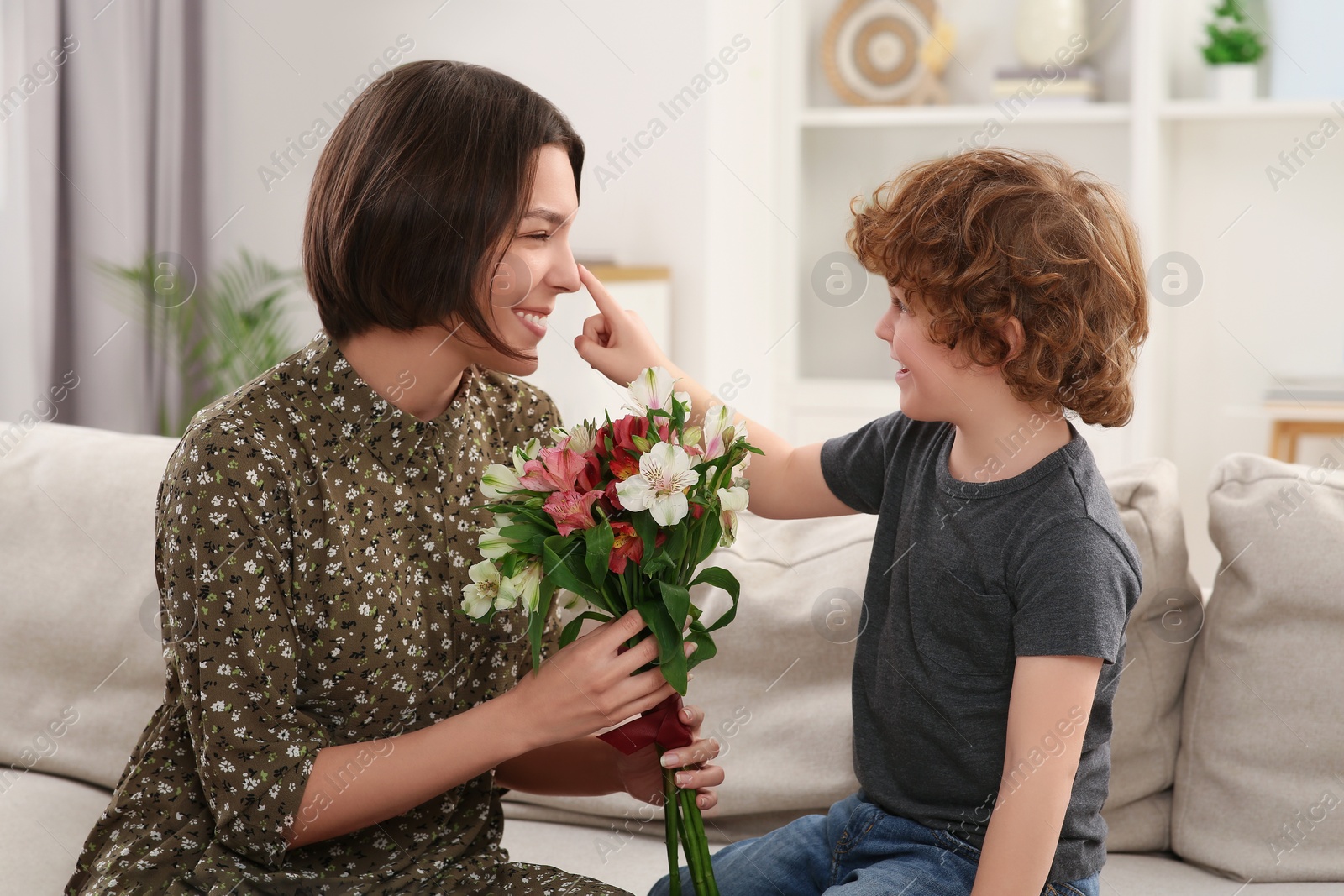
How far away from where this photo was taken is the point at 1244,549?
1446mm

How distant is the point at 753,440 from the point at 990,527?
352mm

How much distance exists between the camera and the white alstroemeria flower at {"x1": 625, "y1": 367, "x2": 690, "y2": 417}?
1067mm

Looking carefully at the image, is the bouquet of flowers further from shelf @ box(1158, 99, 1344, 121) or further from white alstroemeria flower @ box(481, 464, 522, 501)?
shelf @ box(1158, 99, 1344, 121)

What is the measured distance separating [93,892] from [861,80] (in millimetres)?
3469

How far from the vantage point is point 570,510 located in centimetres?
99

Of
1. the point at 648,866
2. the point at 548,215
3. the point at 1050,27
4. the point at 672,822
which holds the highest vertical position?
the point at 1050,27

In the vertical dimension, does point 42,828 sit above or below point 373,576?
below

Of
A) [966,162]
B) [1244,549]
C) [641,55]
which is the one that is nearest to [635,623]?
[966,162]

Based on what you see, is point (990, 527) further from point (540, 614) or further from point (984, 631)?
point (540, 614)

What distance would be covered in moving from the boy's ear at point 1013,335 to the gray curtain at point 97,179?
9.69ft

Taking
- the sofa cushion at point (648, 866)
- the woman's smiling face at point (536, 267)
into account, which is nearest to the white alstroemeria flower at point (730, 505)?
the woman's smiling face at point (536, 267)

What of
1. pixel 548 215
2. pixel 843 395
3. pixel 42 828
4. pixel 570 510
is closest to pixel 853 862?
pixel 570 510

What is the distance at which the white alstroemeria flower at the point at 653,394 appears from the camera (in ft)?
3.50

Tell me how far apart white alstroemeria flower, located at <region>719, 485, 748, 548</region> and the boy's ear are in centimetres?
31
